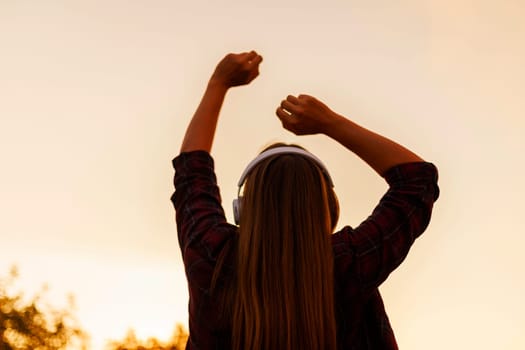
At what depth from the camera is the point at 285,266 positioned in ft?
7.91

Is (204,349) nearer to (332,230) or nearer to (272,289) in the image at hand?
(272,289)

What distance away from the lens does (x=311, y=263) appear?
7.82 ft

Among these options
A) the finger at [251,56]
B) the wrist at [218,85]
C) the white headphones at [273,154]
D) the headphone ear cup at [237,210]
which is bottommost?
the headphone ear cup at [237,210]

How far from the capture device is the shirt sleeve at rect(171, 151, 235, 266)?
98.8 inches

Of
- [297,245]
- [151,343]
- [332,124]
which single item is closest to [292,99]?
[332,124]

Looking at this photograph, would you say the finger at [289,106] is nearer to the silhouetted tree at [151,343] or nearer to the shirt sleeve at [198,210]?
the shirt sleeve at [198,210]

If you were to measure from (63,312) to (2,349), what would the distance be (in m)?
3.37

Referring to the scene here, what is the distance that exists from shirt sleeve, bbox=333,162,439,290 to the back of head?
→ 9 cm

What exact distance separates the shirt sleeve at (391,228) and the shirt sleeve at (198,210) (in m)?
0.34

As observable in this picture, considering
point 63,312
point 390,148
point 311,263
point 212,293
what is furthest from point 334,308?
point 63,312

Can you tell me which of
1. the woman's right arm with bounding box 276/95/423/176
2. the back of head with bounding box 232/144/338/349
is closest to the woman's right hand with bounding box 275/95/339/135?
the woman's right arm with bounding box 276/95/423/176

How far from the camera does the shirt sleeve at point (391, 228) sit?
2461mm

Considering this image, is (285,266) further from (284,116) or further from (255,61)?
(255,61)

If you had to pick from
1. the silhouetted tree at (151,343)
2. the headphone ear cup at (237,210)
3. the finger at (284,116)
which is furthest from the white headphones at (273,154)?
the silhouetted tree at (151,343)
